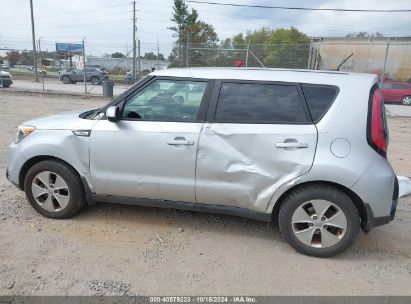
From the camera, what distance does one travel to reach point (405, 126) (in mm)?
12195

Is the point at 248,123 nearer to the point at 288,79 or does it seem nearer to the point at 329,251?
the point at 288,79

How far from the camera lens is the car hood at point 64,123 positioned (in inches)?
153

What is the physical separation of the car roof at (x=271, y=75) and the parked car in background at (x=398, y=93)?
19.7 m

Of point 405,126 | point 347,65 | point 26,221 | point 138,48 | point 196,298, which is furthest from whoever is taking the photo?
point 347,65

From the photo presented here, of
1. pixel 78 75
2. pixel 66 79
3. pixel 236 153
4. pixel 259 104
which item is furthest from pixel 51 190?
pixel 66 79

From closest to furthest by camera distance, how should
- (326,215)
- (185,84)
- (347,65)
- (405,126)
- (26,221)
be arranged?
(326,215) < (185,84) < (26,221) < (405,126) < (347,65)

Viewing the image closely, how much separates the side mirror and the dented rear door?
0.88 m

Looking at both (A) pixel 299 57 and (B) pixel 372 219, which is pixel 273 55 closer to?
(A) pixel 299 57

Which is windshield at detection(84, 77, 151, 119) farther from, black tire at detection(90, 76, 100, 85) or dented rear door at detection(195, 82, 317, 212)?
black tire at detection(90, 76, 100, 85)

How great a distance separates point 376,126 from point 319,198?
0.81 metres

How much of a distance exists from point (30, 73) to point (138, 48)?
27519mm

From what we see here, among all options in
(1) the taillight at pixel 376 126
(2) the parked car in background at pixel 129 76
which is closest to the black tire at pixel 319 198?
(1) the taillight at pixel 376 126

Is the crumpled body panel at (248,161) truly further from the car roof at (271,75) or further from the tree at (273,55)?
the tree at (273,55)

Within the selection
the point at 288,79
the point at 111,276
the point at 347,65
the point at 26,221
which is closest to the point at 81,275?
the point at 111,276
